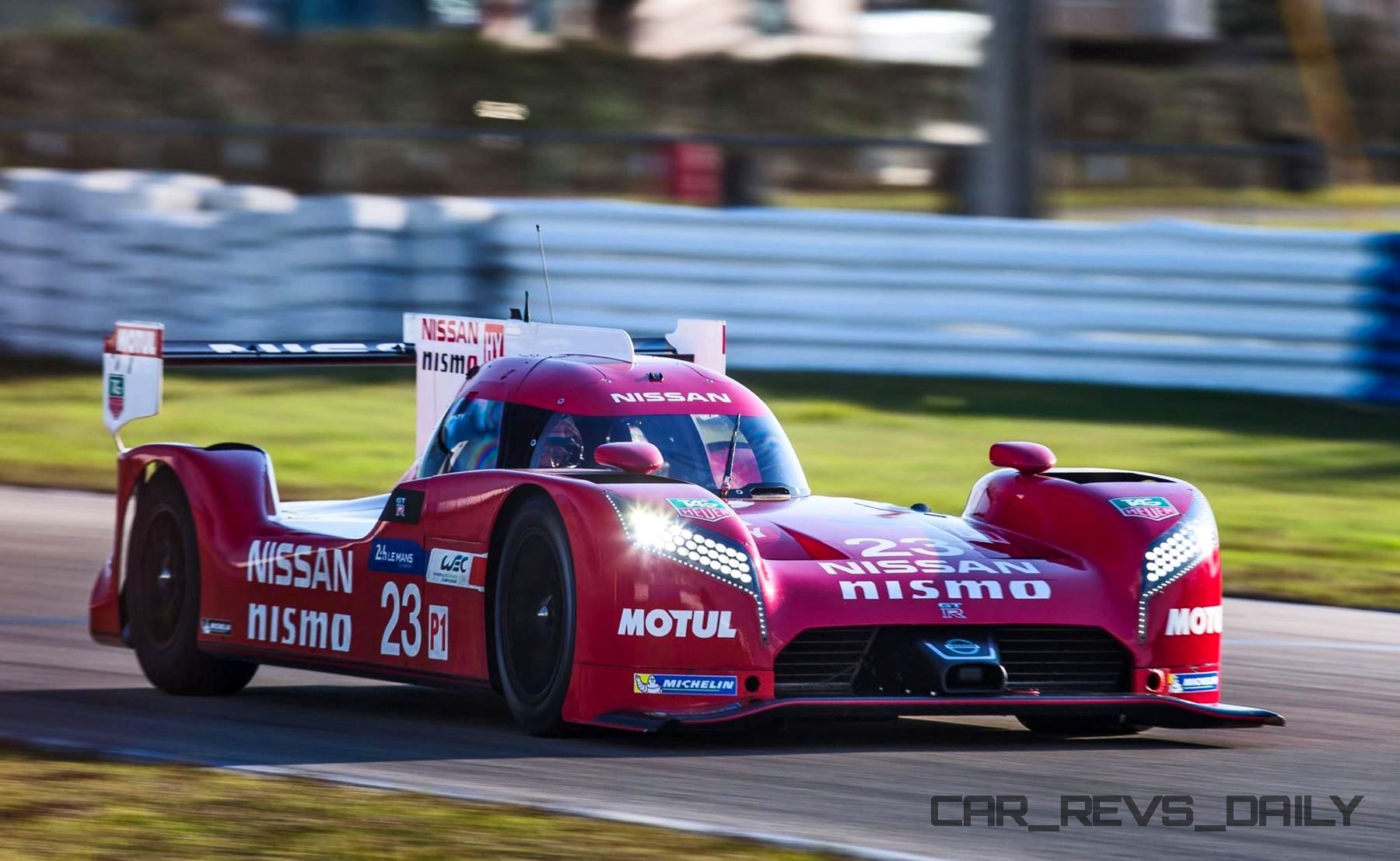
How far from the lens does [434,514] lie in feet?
23.7

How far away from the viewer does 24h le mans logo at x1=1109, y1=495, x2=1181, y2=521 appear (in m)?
7.16

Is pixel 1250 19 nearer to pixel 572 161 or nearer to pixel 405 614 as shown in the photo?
pixel 572 161

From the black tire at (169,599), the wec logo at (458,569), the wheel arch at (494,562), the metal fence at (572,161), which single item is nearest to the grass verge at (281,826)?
the wheel arch at (494,562)

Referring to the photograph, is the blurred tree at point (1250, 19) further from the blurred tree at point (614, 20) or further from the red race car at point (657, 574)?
the red race car at point (657, 574)

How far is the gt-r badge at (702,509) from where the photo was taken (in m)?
6.56

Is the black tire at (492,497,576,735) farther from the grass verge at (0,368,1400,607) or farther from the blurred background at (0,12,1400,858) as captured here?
the grass verge at (0,368,1400,607)

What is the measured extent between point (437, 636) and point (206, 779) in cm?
115

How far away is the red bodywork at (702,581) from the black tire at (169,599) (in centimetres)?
11

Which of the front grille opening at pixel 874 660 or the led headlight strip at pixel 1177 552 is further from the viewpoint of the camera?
the led headlight strip at pixel 1177 552

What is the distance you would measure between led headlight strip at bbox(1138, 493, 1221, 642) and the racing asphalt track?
1.49ft

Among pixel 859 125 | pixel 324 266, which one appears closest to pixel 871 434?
pixel 324 266

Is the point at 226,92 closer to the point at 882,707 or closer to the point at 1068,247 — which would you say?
the point at 1068,247

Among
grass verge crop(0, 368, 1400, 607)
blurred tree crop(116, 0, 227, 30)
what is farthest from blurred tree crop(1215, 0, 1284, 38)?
grass verge crop(0, 368, 1400, 607)

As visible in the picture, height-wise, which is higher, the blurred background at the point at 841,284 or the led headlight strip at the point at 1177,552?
the blurred background at the point at 841,284
